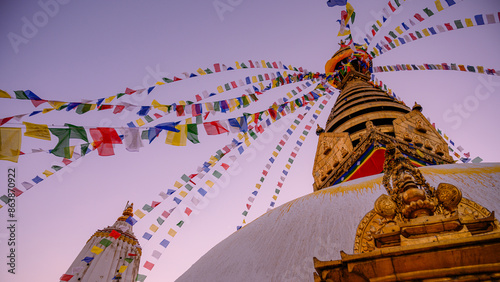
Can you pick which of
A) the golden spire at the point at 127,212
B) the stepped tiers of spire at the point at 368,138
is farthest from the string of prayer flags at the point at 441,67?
the golden spire at the point at 127,212

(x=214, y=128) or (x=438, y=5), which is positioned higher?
(x=438, y=5)

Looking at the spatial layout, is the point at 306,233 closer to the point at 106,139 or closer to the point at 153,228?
the point at 106,139

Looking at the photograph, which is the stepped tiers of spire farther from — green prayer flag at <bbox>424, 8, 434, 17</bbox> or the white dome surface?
green prayer flag at <bbox>424, 8, 434, 17</bbox>

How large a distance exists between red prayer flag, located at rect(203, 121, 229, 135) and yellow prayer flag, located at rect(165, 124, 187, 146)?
51cm

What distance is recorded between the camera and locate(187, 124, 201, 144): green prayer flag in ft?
14.8

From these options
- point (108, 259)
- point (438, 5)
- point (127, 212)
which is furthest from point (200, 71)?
point (127, 212)

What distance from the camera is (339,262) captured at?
80.7 inches

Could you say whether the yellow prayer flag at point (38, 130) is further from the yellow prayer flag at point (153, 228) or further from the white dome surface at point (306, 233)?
the white dome surface at point (306, 233)

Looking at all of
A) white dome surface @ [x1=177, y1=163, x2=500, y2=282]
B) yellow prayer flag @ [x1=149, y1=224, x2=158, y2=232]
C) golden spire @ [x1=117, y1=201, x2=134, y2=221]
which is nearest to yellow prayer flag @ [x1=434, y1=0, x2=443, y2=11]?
white dome surface @ [x1=177, y1=163, x2=500, y2=282]

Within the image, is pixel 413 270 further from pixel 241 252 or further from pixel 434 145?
pixel 434 145

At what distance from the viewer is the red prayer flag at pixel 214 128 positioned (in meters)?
4.93

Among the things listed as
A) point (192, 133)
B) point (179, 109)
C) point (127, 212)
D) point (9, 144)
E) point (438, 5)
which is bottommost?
point (127, 212)

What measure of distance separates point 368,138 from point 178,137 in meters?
5.55

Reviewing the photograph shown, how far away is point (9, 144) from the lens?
11.3 feet
